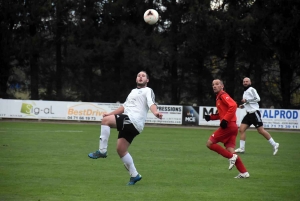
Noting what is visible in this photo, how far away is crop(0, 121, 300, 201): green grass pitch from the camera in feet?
29.5

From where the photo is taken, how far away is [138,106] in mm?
10047

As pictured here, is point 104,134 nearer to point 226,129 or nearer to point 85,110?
point 226,129

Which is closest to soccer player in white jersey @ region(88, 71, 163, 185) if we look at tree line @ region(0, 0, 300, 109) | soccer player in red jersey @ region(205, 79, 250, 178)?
soccer player in red jersey @ region(205, 79, 250, 178)

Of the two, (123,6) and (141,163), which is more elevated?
(123,6)

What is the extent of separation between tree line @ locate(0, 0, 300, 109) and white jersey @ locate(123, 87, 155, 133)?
31205 millimetres

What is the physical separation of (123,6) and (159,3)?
283 cm

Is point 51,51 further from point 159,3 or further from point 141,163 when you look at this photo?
point 141,163

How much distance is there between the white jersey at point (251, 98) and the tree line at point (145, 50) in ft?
75.5

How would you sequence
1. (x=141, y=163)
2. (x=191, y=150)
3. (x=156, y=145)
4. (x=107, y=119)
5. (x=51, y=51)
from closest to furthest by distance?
1. (x=107, y=119)
2. (x=141, y=163)
3. (x=191, y=150)
4. (x=156, y=145)
5. (x=51, y=51)

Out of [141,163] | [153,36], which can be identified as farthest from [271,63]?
[141,163]

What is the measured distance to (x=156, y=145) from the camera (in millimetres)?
19625

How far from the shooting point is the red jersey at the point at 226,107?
11.3m

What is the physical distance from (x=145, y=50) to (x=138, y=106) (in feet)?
109

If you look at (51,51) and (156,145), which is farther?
(51,51)
